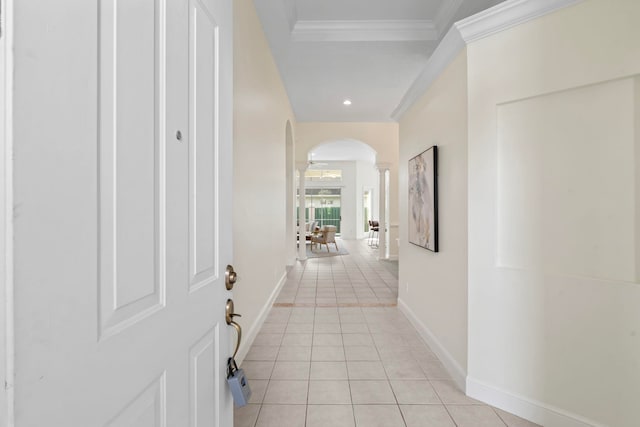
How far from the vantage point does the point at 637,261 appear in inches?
59.6

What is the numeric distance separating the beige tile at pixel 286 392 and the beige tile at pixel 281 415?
0.16 ft

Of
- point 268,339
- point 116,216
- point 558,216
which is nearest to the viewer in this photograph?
point 116,216

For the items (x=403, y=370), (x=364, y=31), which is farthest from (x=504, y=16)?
(x=403, y=370)

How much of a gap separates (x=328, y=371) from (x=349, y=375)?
0.17m

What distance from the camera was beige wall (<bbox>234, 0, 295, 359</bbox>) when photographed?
7.64 feet

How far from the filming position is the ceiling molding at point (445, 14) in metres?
2.75

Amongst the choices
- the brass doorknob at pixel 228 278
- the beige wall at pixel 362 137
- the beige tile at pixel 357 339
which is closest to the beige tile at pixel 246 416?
the beige tile at pixel 357 339

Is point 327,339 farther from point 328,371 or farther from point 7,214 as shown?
point 7,214

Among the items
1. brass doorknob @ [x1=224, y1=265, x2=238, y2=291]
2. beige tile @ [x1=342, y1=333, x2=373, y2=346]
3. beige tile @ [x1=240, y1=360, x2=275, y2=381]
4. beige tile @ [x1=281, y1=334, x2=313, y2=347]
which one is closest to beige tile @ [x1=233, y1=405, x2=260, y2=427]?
beige tile @ [x1=240, y1=360, x2=275, y2=381]

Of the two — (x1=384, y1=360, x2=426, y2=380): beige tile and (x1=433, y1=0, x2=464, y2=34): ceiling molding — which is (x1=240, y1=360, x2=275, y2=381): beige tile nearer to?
(x1=384, y1=360, x2=426, y2=380): beige tile

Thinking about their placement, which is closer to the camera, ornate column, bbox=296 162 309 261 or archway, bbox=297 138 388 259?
ornate column, bbox=296 162 309 261

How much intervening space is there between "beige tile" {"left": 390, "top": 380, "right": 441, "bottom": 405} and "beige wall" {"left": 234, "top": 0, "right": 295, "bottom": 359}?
1.24 metres

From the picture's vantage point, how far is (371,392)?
209 centimetres

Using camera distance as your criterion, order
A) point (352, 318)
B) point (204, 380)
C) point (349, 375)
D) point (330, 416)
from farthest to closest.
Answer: point (352, 318), point (349, 375), point (330, 416), point (204, 380)
